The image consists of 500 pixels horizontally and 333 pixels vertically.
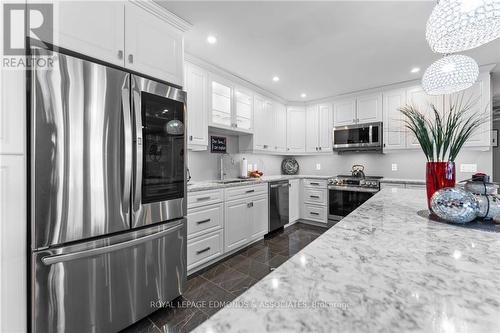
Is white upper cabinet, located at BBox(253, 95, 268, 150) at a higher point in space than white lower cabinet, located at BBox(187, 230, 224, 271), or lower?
higher

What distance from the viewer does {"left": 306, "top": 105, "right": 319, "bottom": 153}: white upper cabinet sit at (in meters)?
4.08

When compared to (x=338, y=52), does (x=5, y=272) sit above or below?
below

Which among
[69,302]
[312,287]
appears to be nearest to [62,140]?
[69,302]

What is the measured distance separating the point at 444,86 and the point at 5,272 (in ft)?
9.32

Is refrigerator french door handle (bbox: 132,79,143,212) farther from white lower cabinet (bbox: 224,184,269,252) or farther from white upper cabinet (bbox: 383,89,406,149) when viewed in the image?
white upper cabinet (bbox: 383,89,406,149)

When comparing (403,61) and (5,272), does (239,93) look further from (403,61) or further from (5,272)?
(5,272)

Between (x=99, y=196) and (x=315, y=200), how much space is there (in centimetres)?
330

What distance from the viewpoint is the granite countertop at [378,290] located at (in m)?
0.33

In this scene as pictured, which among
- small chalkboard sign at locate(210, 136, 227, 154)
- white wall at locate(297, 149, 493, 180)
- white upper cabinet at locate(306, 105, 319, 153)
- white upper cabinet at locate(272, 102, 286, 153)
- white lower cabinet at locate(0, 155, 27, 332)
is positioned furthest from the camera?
white upper cabinet at locate(306, 105, 319, 153)

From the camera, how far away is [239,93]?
3.09 m

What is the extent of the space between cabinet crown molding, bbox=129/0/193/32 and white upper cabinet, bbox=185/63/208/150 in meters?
0.50

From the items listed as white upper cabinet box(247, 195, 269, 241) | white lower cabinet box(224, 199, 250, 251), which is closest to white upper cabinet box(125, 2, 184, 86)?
white lower cabinet box(224, 199, 250, 251)

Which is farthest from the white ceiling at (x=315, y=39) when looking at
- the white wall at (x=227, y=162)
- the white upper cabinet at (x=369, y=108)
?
the white wall at (x=227, y=162)

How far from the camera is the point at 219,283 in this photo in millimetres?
1996
